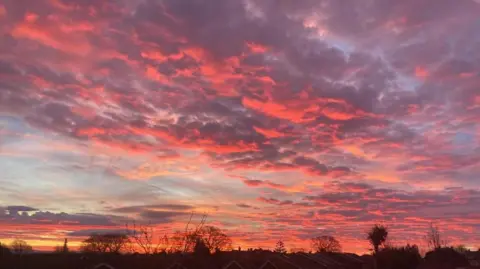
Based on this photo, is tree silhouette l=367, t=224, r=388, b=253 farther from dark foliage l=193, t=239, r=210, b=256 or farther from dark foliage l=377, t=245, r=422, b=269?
dark foliage l=193, t=239, r=210, b=256

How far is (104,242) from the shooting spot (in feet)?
349

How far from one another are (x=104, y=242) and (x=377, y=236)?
184 feet

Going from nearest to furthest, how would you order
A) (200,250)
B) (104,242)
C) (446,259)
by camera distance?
(200,250), (446,259), (104,242)

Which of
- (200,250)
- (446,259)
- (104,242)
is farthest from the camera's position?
(104,242)

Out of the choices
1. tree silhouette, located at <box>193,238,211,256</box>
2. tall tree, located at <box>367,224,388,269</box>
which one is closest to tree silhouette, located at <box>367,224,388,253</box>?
tall tree, located at <box>367,224,388,269</box>

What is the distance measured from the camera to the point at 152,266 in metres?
61.9

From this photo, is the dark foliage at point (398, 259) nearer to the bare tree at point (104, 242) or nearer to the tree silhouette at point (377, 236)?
the tree silhouette at point (377, 236)

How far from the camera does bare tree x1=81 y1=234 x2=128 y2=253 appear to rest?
10250 cm

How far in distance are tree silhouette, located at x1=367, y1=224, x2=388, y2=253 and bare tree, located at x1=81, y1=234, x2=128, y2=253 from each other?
48584 millimetres

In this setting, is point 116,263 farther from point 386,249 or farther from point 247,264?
point 386,249

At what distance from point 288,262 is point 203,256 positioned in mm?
14192

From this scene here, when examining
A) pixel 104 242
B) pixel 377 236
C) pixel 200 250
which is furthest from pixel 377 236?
pixel 104 242

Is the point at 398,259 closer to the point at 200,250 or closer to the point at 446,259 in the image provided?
the point at 446,259

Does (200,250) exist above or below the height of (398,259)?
above
